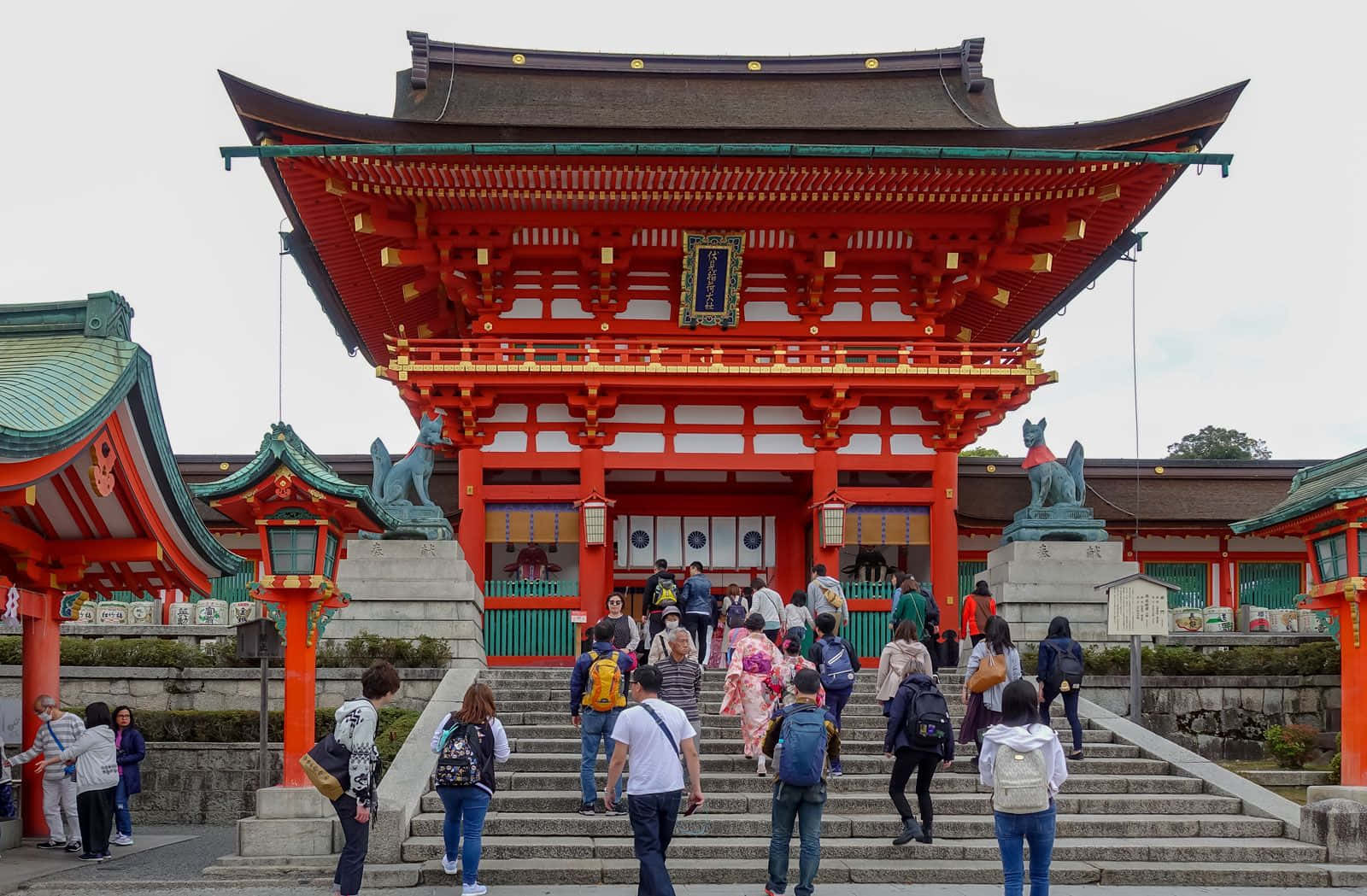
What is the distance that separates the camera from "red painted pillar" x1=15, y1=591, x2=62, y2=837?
1316 centimetres

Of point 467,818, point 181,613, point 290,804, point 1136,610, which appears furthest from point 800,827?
point 181,613

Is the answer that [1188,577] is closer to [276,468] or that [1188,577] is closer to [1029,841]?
[1029,841]

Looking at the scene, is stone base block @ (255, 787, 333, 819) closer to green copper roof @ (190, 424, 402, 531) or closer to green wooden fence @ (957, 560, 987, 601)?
green copper roof @ (190, 424, 402, 531)

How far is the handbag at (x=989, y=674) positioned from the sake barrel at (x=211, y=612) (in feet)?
36.4

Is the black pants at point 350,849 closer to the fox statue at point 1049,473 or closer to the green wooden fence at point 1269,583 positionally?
the fox statue at point 1049,473

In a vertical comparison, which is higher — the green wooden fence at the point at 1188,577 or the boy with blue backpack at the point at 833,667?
the green wooden fence at the point at 1188,577

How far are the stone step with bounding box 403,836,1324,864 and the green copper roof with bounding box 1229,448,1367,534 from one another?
305 cm

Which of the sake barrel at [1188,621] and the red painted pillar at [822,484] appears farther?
the red painted pillar at [822,484]

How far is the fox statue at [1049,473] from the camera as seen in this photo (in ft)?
68.3

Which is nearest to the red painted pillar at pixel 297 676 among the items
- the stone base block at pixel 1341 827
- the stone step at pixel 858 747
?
the stone step at pixel 858 747

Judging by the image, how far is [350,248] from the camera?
81.0ft

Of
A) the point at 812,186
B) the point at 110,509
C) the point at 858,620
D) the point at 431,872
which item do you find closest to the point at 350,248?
the point at 812,186

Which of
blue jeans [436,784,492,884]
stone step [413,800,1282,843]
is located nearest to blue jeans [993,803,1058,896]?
stone step [413,800,1282,843]

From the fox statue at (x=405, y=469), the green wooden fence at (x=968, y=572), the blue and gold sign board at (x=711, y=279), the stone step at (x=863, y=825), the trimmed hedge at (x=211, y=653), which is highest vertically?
the blue and gold sign board at (x=711, y=279)
